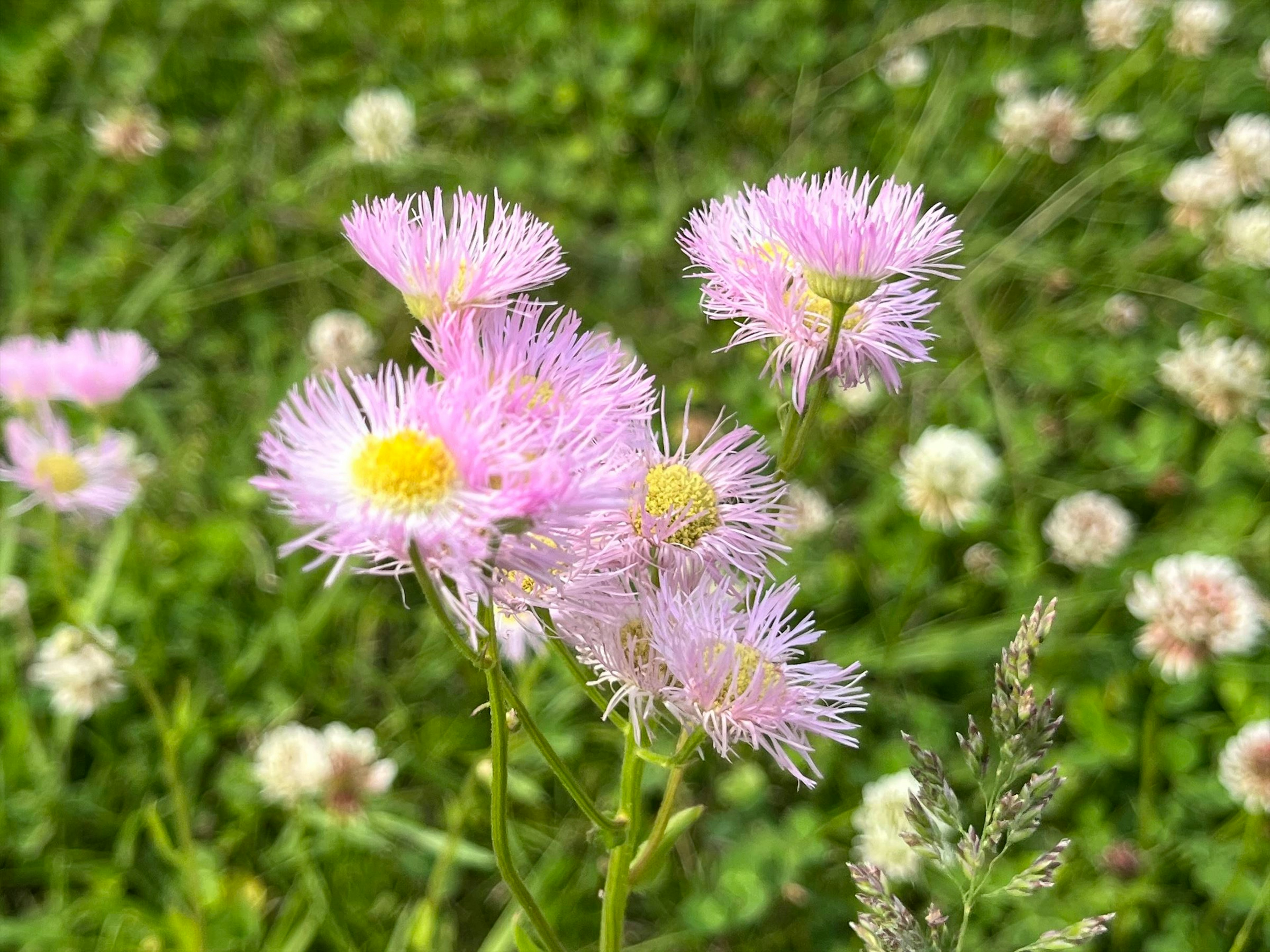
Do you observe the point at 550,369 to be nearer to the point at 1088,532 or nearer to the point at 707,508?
the point at 707,508

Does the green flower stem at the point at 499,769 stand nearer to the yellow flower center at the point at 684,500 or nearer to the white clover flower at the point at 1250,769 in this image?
the yellow flower center at the point at 684,500

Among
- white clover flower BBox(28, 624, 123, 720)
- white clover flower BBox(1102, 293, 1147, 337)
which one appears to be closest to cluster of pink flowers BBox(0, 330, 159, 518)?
white clover flower BBox(28, 624, 123, 720)

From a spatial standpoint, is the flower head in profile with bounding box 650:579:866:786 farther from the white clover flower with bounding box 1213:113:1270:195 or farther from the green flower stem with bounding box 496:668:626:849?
the white clover flower with bounding box 1213:113:1270:195

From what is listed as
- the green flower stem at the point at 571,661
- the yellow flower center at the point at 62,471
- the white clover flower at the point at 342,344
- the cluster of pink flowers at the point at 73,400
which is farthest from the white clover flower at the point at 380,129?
the green flower stem at the point at 571,661

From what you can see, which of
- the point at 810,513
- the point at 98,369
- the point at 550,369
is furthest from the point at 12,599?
the point at 550,369

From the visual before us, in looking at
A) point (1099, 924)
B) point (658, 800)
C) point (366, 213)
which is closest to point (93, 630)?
point (658, 800)

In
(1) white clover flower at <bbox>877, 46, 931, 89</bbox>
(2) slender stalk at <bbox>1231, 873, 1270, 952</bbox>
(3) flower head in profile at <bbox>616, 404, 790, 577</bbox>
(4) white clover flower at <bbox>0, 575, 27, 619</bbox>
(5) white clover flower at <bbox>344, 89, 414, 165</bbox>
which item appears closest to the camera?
(3) flower head in profile at <bbox>616, 404, 790, 577</bbox>
